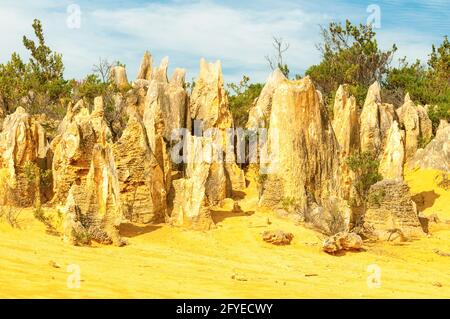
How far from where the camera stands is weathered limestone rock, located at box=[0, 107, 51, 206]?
17.2m

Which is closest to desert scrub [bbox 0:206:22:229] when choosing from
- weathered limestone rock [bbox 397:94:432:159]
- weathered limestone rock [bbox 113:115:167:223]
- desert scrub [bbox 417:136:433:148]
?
weathered limestone rock [bbox 113:115:167:223]

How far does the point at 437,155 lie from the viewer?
27.0 metres

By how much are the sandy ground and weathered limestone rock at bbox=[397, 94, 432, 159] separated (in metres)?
11.7

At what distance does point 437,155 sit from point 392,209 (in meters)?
9.46

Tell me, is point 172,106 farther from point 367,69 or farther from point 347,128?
point 367,69

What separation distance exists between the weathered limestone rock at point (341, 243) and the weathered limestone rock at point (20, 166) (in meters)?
6.76

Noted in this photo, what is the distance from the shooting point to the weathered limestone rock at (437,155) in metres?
26.6

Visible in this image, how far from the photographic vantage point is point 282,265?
13.4 m

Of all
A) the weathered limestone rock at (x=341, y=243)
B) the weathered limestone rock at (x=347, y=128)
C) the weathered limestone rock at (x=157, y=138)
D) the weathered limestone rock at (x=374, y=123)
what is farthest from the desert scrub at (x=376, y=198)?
the weathered limestone rock at (x=374, y=123)

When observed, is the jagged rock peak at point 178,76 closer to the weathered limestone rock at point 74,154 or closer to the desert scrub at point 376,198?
the weathered limestone rock at point 74,154

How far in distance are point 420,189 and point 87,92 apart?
1323 centimetres

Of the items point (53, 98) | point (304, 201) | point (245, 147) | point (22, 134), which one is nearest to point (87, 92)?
point (53, 98)

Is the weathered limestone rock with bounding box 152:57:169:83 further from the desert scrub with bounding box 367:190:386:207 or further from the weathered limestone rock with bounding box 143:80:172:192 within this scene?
the desert scrub with bounding box 367:190:386:207
